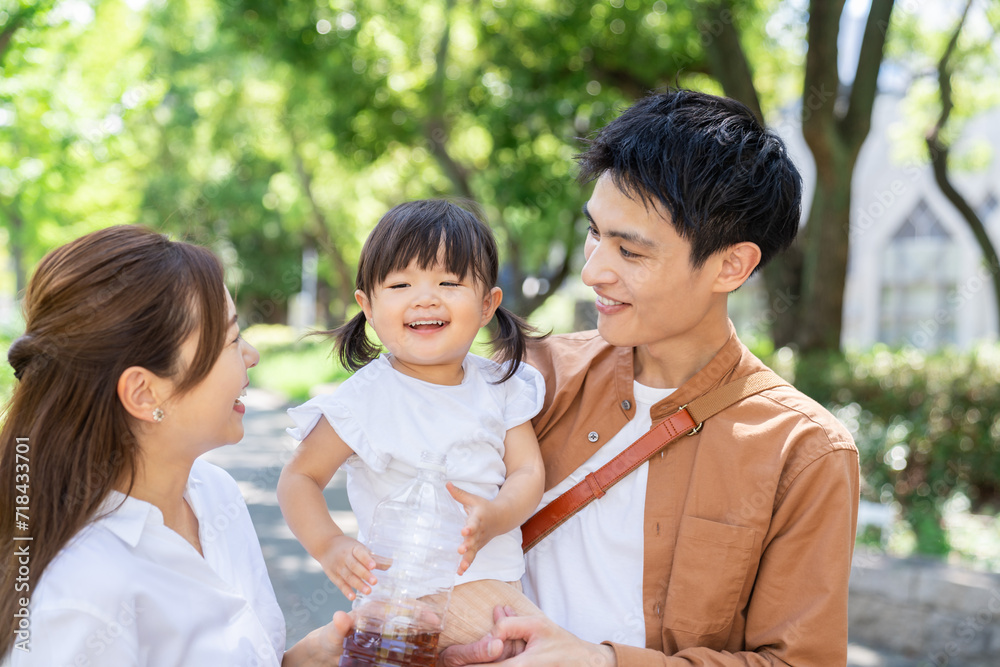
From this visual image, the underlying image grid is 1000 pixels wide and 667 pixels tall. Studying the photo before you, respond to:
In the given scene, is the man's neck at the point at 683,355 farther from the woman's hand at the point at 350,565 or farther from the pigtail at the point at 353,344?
the woman's hand at the point at 350,565

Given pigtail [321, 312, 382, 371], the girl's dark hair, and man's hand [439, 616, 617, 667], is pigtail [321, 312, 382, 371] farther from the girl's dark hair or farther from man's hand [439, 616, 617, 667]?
man's hand [439, 616, 617, 667]

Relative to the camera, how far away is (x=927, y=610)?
5160 millimetres

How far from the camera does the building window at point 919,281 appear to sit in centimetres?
2216

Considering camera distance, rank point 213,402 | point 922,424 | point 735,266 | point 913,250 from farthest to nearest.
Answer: point 913,250 → point 922,424 → point 735,266 → point 213,402

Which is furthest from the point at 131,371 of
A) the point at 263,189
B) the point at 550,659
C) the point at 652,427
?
the point at 263,189

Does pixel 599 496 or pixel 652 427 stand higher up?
pixel 652 427

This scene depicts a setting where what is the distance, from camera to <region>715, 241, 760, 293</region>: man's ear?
2.40 meters

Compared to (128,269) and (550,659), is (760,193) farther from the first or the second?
(128,269)

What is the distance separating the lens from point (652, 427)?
2.35 m

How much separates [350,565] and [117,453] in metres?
0.56

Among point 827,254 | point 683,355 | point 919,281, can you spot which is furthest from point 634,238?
point 919,281

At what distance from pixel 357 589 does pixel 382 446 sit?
1.14ft

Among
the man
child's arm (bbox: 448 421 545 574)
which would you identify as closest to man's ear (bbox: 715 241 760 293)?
the man

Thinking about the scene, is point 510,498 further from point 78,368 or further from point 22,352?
point 22,352
